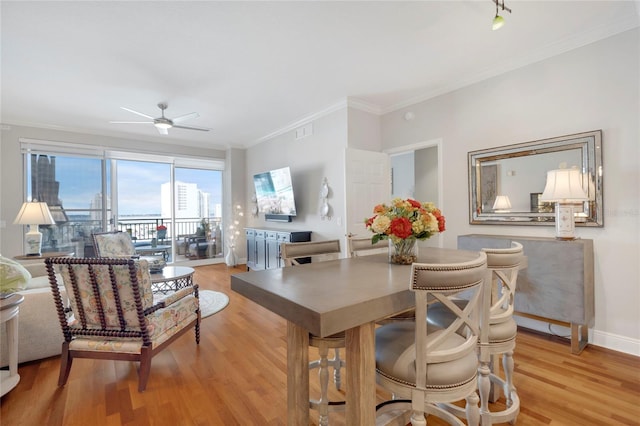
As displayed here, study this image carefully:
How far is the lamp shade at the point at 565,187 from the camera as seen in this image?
2455 mm

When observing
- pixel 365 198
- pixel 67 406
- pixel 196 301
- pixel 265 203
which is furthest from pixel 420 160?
pixel 67 406

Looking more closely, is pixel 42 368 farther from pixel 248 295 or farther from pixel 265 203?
pixel 265 203

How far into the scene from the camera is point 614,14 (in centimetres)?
238

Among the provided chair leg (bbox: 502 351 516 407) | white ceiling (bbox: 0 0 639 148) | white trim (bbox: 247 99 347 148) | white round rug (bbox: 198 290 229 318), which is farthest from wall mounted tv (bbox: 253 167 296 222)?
chair leg (bbox: 502 351 516 407)

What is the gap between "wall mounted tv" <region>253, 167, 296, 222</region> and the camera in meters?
5.12

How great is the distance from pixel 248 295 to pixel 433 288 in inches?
30.4

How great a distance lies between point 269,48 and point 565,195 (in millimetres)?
3000

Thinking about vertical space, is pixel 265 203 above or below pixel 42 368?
above

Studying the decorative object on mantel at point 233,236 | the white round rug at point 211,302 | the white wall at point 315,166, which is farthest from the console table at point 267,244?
the white round rug at point 211,302

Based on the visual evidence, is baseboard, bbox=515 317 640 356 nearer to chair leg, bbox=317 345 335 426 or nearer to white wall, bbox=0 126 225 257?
chair leg, bbox=317 345 335 426

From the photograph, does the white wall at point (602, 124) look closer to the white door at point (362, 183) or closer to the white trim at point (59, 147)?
the white door at point (362, 183)

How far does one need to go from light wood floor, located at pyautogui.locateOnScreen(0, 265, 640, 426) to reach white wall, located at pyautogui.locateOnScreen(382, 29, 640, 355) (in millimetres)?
503

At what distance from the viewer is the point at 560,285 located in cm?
248

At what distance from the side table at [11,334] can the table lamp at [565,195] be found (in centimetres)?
420
